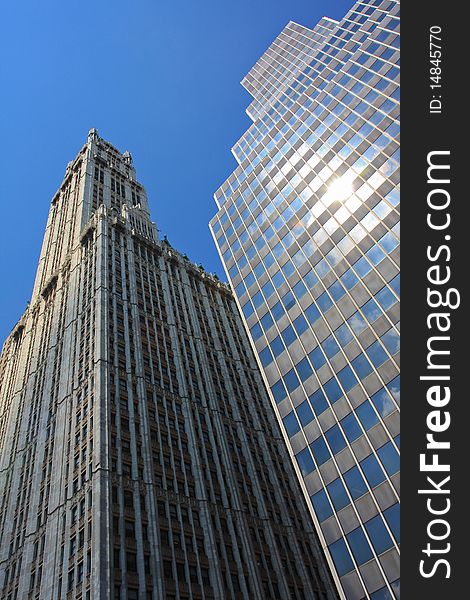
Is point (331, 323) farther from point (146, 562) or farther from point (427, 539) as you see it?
point (146, 562)

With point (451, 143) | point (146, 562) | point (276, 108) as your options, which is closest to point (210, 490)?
point (146, 562)

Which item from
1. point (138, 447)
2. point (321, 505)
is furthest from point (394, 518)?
point (138, 447)

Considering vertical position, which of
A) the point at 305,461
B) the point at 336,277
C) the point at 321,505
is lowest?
the point at 321,505

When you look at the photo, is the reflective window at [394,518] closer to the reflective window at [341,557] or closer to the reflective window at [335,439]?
the reflective window at [341,557]

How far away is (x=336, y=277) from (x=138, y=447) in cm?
3273

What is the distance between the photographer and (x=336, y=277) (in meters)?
39.0

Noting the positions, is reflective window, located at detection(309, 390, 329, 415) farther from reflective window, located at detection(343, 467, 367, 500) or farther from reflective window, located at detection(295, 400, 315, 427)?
reflective window, located at detection(343, 467, 367, 500)

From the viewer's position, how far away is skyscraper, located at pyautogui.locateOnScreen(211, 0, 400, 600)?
29.6 m

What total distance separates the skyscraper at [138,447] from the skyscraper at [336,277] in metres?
21.8

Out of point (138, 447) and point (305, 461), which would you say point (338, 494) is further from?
point (138, 447)

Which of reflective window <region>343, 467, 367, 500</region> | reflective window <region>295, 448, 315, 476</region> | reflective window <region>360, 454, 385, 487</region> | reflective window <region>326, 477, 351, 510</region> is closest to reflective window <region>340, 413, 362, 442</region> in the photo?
reflective window <region>360, 454, 385, 487</region>

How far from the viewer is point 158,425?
65438 millimetres

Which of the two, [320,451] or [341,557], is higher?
[320,451]

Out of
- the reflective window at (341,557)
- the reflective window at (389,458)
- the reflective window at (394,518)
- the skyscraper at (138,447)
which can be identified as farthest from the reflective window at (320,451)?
the skyscraper at (138,447)
